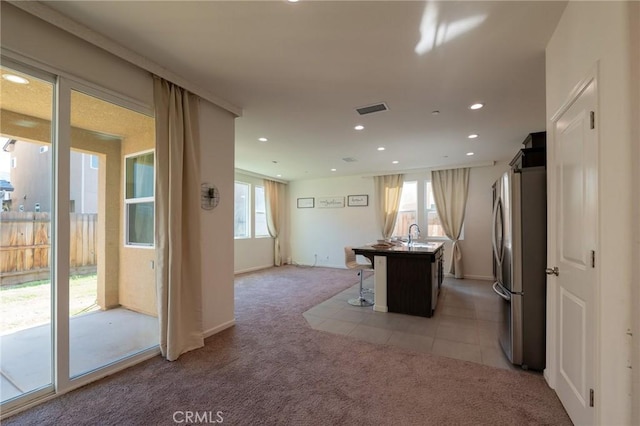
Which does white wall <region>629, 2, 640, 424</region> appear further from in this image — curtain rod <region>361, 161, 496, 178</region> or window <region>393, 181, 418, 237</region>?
window <region>393, 181, 418, 237</region>

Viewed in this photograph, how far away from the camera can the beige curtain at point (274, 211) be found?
770cm

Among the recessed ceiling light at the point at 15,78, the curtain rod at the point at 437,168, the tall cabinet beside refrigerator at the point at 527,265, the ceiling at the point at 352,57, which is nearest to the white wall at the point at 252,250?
the curtain rod at the point at 437,168

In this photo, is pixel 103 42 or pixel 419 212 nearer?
Answer: pixel 103 42

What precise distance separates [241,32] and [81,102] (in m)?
1.44

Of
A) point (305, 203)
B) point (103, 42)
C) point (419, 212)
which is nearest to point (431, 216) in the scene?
point (419, 212)

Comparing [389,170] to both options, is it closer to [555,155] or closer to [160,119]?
[555,155]

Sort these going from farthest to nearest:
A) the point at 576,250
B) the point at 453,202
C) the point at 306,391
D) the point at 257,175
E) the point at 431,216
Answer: the point at 257,175, the point at 431,216, the point at 453,202, the point at 306,391, the point at 576,250

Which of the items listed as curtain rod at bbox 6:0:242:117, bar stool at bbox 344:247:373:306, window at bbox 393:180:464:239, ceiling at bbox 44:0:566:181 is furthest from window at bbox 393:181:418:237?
curtain rod at bbox 6:0:242:117

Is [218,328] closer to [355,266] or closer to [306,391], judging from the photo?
[306,391]

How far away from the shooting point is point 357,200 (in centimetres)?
749

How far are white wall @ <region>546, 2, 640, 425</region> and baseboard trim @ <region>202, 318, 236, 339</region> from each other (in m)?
3.06

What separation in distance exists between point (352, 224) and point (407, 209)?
5.01ft

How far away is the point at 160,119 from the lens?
2.48 metres

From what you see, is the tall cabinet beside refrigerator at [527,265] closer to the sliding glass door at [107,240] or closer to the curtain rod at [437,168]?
the sliding glass door at [107,240]
